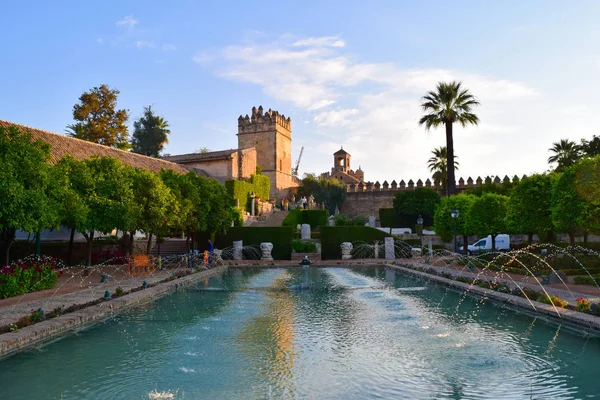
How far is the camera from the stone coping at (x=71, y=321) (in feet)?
21.5

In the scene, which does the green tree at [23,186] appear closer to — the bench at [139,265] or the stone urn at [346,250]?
the bench at [139,265]

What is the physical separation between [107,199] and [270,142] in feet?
161

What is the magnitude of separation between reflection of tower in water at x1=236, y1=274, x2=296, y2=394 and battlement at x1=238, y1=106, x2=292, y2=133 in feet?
183

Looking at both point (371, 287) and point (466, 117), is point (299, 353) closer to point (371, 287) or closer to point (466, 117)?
point (371, 287)

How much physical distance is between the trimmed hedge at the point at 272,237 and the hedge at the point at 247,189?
42.1 ft

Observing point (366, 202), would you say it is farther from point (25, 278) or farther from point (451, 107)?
point (25, 278)

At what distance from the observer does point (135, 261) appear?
57.2ft

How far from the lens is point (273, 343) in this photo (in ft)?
23.2

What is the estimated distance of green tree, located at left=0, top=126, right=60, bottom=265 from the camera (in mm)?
10914

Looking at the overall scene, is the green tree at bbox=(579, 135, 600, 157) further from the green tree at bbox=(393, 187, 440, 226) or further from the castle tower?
the castle tower

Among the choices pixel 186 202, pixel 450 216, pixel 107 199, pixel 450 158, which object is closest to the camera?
pixel 107 199

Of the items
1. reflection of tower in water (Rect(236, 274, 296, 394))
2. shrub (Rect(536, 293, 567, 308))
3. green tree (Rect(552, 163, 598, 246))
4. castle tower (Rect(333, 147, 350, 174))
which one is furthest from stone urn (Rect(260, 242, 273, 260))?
castle tower (Rect(333, 147, 350, 174))

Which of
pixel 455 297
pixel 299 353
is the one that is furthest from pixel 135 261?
pixel 299 353

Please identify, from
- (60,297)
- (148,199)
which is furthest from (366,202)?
(60,297)
